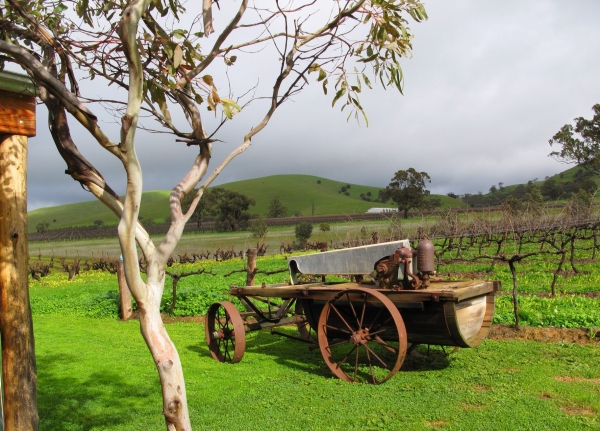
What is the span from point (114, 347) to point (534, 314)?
7844 mm

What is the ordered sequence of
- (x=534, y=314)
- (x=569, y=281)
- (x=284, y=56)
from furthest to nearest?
1. (x=569, y=281)
2. (x=534, y=314)
3. (x=284, y=56)

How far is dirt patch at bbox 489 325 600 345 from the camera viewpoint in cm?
837

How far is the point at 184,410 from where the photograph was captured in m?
3.34

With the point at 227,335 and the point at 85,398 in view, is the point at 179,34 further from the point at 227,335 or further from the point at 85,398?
the point at 227,335

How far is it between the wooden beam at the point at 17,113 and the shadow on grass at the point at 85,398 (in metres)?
3.38

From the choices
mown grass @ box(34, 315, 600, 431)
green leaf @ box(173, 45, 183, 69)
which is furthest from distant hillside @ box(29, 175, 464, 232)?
green leaf @ box(173, 45, 183, 69)

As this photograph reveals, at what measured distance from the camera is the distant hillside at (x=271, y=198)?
359 ft

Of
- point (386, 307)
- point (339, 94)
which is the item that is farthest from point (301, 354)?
point (339, 94)

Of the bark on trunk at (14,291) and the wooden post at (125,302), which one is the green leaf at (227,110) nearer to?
the bark on trunk at (14,291)

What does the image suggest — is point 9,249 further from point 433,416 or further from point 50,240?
point 50,240

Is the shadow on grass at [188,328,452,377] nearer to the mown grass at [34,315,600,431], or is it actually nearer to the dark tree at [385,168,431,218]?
the mown grass at [34,315,600,431]

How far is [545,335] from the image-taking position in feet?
28.7

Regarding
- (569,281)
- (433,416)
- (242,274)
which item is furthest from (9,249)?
(242,274)

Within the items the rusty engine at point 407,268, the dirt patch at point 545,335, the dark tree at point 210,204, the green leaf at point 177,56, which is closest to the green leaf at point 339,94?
the green leaf at point 177,56
